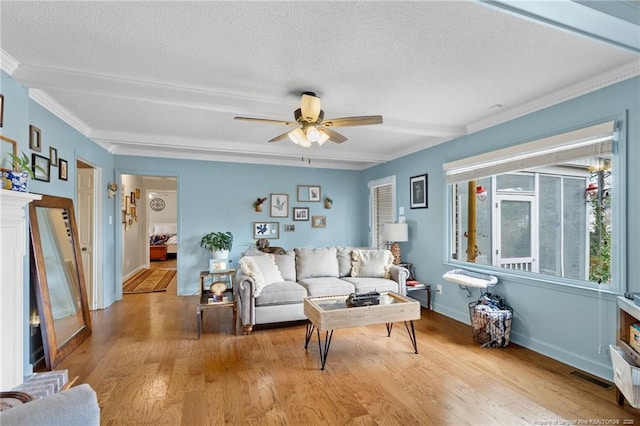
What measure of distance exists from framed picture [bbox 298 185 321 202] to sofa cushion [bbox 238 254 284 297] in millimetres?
2060

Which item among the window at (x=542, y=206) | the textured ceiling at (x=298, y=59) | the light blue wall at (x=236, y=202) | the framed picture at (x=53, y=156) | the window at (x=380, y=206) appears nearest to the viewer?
the textured ceiling at (x=298, y=59)

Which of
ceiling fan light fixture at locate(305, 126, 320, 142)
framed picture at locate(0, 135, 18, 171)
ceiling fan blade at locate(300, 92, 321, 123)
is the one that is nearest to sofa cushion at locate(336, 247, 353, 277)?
ceiling fan light fixture at locate(305, 126, 320, 142)

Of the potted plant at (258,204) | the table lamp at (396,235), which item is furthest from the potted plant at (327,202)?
the table lamp at (396,235)

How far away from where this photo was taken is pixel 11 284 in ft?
7.06

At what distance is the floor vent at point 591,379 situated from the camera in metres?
2.42

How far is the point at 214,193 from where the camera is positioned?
5.46 meters

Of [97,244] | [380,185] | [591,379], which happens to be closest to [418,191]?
[380,185]

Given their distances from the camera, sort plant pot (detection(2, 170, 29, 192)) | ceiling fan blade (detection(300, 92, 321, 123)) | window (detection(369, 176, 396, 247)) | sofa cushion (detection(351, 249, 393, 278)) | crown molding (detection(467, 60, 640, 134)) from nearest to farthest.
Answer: plant pot (detection(2, 170, 29, 192))
crown molding (detection(467, 60, 640, 134))
ceiling fan blade (detection(300, 92, 321, 123))
sofa cushion (detection(351, 249, 393, 278))
window (detection(369, 176, 396, 247))

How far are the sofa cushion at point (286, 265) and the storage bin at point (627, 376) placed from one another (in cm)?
319

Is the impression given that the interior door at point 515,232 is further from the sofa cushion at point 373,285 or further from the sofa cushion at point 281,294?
the sofa cushion at point 281,294

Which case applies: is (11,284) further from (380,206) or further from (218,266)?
(380,206)

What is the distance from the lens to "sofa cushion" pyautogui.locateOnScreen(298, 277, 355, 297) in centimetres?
391

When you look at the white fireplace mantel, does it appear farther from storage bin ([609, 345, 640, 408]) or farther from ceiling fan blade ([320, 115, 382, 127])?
storage bin ([609, 345, 640, 408])

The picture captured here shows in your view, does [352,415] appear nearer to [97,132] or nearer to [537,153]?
[537,153]
